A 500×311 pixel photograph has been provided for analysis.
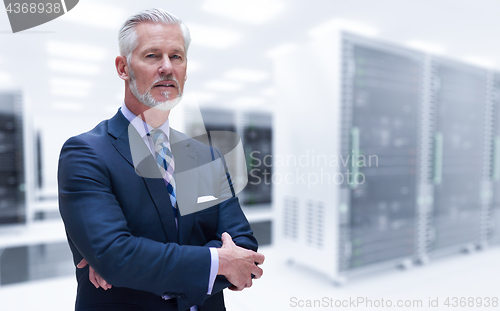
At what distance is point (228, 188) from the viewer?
1027 mm

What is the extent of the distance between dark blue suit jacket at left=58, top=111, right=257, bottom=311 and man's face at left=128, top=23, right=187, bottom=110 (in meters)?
0.14

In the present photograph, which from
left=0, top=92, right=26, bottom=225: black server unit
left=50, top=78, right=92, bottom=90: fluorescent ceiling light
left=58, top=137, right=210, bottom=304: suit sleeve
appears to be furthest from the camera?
left=50, top=78, right=92, bottom=90: fluorescent ceiling light

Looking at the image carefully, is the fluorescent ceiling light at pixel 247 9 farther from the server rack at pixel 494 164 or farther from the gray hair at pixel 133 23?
the server rack at pixel 494 164

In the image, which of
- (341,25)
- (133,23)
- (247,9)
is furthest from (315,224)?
(341,25)

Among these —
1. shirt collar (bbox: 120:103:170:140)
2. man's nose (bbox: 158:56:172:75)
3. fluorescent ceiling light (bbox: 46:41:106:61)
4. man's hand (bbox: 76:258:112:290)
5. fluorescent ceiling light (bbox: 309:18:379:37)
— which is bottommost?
man's hand (bbox: 76:258:112:290)

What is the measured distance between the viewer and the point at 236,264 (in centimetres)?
82

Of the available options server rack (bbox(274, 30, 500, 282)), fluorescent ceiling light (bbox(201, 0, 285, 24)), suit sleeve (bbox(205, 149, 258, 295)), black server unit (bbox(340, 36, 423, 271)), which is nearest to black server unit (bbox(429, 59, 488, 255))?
server rack (bbox(274, 30, 500, 282))

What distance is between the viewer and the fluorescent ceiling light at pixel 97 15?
107 inches

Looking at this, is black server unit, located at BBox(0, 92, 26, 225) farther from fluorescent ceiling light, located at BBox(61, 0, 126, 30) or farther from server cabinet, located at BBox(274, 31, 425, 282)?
server cabinet, located at BBox(274, 31, 425, 282)

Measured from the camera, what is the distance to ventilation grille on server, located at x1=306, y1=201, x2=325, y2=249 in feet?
7.18

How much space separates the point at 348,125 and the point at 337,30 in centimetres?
69

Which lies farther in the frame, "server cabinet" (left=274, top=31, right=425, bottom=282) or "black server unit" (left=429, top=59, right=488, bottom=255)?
"black server unit" (left=429, top=59, right=488, bottom=255)

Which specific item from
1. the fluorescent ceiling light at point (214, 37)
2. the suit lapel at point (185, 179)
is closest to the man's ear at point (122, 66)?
the suit lapel at point (185, 179)

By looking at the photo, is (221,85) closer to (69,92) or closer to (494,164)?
(69,92)
